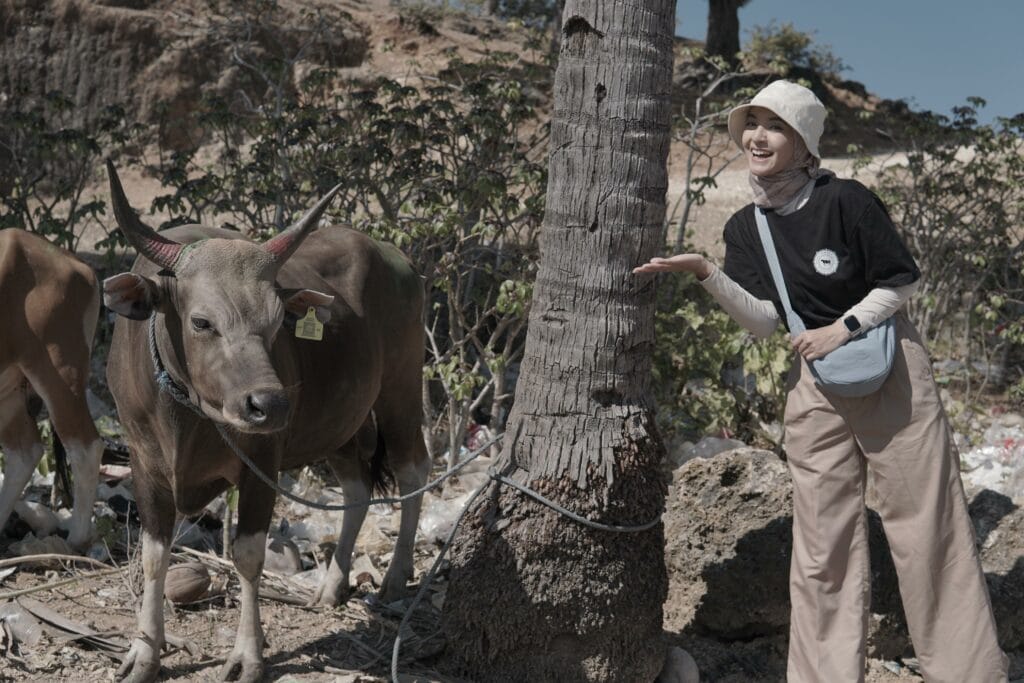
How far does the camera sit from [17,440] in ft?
20.0

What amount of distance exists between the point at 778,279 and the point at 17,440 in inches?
169

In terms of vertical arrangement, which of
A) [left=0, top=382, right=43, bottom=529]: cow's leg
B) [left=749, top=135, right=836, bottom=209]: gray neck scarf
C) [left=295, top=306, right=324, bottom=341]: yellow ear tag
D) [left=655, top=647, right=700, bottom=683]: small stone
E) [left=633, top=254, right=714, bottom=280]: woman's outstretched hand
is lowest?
[left=655, top=647, right=700, bottom=683]: small stone

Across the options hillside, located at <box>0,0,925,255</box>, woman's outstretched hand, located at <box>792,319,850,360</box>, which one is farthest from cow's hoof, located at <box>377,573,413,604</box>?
hillside, located at <box>0,0,925,255</box>

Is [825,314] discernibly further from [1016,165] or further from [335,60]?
[335,60]

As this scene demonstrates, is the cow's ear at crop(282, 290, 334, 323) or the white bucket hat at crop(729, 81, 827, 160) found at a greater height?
the white bucket hat at crop(729, 81, 827, 160)

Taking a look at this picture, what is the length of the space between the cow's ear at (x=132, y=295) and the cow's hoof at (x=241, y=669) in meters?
1.50

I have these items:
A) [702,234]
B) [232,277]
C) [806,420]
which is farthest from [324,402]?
[702,234]

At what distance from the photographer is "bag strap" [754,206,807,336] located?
160 inches

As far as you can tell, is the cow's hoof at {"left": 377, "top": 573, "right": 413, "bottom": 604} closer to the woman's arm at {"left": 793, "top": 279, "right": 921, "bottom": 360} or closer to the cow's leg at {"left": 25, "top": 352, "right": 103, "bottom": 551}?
the cow's leg at {"left": 25, "top": 352, "right": 103, "bottom": 551}

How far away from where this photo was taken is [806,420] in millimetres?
4141

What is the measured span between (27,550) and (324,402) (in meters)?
2.13

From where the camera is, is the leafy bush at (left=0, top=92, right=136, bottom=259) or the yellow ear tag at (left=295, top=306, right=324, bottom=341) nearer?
the yellow ear tag at (left=295, top=306, right=324, bottom=341)

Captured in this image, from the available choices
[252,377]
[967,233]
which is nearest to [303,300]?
[252,377]

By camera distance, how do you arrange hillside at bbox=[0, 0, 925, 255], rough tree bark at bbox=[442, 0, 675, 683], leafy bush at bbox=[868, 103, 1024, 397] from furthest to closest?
hillside at bbox=[0, 0, 925, 255], leafy bush at bbox=[868, 103, 1024, 397], rough tree bark at bbox=[442, 0, 675, 683]
